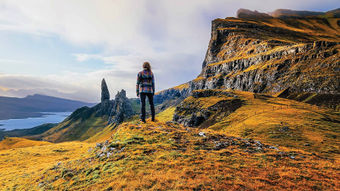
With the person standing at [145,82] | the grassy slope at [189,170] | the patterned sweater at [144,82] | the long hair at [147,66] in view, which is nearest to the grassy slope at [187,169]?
the grassy slope at [189,170]

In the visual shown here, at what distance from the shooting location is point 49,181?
36.5 ft

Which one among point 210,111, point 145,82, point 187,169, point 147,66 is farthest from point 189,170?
point 210,111

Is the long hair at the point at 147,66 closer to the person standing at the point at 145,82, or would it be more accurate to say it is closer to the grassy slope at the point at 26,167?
the person standing at the point at 145,82

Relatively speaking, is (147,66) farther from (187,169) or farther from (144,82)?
(187,169)

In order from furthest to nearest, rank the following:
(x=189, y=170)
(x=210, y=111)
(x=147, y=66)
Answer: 1. (x=210, y=111)
2. (x=147, y=66)
3. (x=189, y=170)

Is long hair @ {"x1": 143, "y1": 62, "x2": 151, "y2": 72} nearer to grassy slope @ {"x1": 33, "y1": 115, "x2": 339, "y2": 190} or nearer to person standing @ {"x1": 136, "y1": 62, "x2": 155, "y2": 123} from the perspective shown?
person standing @ {"x1": 136, "y1": 62, "x2": 155, "y2": 123}

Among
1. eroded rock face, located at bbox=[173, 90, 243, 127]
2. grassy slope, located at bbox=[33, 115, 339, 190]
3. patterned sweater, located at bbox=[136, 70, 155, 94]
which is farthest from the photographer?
eroded rock face, located at bbox=[173, 90, 243, 127]

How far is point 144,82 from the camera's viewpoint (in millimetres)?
15383

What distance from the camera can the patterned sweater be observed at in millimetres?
15267

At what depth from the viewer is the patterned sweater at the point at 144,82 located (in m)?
15.3

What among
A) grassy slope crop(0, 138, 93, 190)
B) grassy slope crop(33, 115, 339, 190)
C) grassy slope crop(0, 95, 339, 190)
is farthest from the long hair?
grassy slope crop(0, 138, 93, 190)

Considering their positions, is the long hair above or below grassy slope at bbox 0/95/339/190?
above

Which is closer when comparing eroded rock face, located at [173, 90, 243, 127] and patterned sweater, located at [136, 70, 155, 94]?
patterned sweater, located at [136, 70, 155, 94]

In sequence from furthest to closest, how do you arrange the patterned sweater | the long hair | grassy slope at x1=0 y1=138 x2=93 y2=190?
the long hair < the patterned sweater < grassy slope at x1=0 y1=138 x2=93 y2=190
